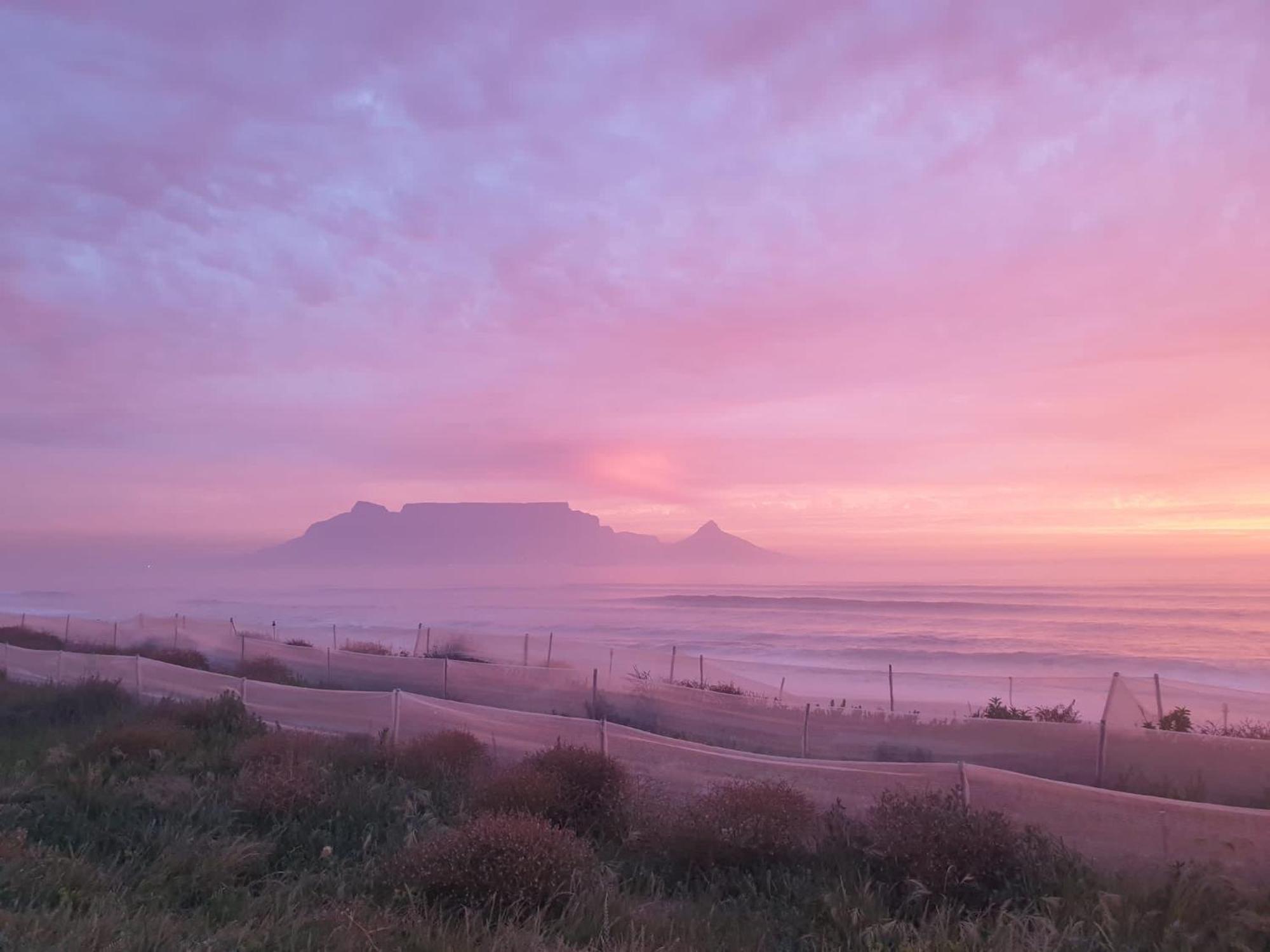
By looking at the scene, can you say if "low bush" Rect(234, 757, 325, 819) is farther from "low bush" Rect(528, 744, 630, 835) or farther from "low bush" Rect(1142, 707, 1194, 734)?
"low bush" Rect(1142, 707, 1194, 734)

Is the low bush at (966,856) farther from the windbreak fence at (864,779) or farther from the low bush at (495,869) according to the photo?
the low bush at (495,869)

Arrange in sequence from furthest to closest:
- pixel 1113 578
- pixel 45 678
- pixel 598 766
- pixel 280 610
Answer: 1. pixel 1113 578
2. pixel 280 610
3. pixel 45 678
4. pixel 598 766

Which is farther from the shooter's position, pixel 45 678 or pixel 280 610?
pixel 280 610

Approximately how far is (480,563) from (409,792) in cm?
18735

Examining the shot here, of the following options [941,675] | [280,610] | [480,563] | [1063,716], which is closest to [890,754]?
[1063,716]

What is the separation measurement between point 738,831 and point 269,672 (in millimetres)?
15670

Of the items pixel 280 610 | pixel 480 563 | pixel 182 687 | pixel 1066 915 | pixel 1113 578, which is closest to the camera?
pixel 1066 915

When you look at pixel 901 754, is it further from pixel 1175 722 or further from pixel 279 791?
pixel 279 791

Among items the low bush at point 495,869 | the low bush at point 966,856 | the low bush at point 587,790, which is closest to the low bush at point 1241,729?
the low bush at point 966,856

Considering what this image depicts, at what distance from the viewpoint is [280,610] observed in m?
80.9

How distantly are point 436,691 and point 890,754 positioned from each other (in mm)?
8528

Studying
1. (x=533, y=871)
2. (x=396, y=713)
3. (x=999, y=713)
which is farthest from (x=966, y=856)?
(x=999, y=713)

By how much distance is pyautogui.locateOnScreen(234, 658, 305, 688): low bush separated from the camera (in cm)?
2009

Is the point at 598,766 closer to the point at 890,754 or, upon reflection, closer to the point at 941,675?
the point at 890,754
